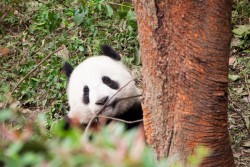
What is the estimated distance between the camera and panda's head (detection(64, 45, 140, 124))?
3.73m

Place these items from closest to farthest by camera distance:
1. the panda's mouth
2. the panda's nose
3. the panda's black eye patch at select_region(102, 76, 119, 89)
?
1. the panda's nose
2. the panda's mouth
3. the panda's black eye patch at select_region(102, 76, 119, 89)

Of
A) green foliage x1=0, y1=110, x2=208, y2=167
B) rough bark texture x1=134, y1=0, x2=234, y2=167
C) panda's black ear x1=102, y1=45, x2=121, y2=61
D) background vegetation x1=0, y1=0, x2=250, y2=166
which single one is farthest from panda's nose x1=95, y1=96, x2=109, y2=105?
green foliage x1=0, y1=110, x2=208, y2=167

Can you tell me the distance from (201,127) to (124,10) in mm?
2919

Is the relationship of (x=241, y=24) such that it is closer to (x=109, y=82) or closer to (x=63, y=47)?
(x=63, y=47)

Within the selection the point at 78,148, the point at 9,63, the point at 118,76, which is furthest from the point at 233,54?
the point at 78,148

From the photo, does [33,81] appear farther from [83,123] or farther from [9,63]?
[83,123]

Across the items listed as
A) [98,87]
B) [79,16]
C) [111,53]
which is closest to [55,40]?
[79,16]

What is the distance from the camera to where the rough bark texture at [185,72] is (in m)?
2.45

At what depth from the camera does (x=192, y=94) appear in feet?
8.32

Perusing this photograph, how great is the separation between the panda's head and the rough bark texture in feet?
3.59

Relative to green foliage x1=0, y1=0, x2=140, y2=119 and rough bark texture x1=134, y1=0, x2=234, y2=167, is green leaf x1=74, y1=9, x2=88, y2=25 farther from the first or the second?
rough bark texture x1=134, y1=0, x2=234, y2=167

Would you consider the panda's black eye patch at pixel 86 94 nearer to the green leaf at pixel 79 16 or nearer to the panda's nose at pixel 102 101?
the panda's nose at pixel 102 101

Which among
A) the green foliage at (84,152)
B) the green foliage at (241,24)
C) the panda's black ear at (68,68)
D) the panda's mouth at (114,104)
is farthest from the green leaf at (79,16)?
the green foliage at (84,152)

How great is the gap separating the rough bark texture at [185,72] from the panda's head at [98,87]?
1.10 m
